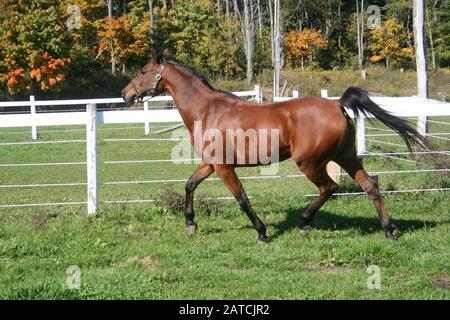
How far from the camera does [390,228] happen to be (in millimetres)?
7258

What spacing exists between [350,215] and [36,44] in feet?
103

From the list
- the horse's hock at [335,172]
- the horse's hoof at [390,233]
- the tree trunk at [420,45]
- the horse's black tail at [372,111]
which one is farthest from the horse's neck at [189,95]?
the tree trunk at [420,45]

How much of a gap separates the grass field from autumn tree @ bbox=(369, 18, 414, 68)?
45.3 m

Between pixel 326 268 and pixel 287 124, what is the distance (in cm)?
181

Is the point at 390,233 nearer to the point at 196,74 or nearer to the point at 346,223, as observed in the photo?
the point at 346,223

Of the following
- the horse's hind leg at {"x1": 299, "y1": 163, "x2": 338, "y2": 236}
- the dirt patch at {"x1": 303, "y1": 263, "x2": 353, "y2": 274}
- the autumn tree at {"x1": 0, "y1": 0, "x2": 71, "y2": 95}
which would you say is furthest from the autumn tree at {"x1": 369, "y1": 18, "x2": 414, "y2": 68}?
the dirt patch at {"x1": 303, "y1": 263, "x2": 353, "y2": 274}

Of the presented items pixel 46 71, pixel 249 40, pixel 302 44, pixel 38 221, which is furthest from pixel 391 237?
pixel 302 44

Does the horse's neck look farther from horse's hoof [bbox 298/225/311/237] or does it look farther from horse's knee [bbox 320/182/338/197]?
horse's hoof [bbox 298/225/311/237]

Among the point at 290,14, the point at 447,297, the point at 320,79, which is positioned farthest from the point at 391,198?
the point at 290,14

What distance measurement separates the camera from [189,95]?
771cm

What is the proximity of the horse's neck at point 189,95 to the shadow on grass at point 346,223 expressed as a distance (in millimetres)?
1737

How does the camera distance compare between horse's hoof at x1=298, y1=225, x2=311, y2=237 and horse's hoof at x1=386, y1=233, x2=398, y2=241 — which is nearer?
horse's hoof at x1=386, y1=233, x2=398, y2=241

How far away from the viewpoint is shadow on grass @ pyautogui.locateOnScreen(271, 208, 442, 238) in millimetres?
7793
